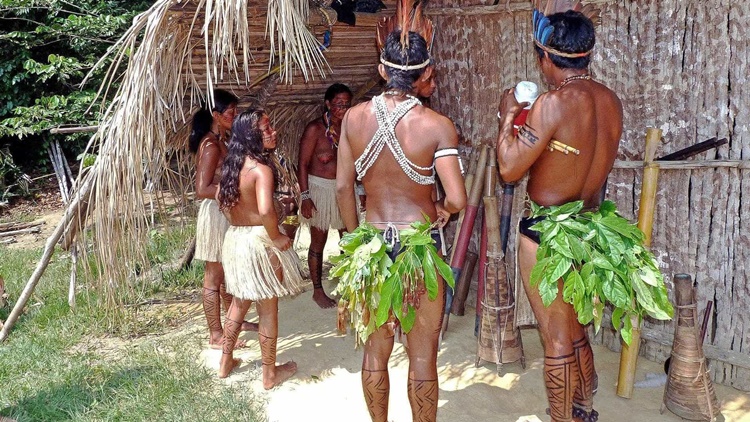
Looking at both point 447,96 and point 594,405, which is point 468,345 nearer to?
point 594,405

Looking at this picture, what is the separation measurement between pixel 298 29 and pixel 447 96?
158 centimetres

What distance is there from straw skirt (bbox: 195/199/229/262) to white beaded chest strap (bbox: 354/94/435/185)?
1801 mm

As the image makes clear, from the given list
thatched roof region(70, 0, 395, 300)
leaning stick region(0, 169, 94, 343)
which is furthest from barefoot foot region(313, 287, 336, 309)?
leaning stick region(0, 169, 94, 343)

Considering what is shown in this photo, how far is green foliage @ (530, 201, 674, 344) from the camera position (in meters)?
2.79

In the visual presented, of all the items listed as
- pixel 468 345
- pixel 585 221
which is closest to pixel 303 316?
pixel 468 345

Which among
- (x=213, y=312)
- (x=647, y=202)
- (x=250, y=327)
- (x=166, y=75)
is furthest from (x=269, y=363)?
(x=647, y=202)

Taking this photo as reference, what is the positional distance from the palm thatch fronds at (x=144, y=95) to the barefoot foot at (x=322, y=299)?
4.80 feet

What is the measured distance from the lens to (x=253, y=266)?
12.1ft

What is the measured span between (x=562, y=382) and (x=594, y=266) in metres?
0.56

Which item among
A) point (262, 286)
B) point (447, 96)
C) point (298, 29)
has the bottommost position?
point (262, 286)

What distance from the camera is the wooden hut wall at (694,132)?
3.37 metres

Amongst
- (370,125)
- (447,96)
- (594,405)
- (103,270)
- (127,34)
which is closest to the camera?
(370,125)

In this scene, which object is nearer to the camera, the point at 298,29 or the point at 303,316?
the point at 298,29

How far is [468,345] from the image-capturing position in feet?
14.1
